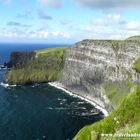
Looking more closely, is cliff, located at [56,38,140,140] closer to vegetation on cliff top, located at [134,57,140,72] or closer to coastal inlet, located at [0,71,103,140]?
vegetation on cliff top, located at [134,57,140,72]

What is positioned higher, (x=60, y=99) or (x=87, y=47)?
(x=87, y=47)

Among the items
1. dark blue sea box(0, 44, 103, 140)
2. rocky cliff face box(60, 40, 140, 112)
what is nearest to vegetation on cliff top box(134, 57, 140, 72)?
rocky cliff face box(60, 40, 140, 112)

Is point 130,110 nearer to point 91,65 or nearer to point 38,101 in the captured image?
point 38,101

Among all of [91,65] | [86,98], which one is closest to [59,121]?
[86,98]

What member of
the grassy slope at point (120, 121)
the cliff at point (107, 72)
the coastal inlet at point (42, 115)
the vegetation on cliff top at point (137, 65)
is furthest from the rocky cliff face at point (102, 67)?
the grassy slope at point (120, 121)

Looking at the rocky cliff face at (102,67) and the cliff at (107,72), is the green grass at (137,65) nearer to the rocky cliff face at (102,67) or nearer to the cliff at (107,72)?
the cliff at (107,72)

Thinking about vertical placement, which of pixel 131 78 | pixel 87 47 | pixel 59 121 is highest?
pixel 87 47

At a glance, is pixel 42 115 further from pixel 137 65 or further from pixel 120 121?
pixel 120 121
